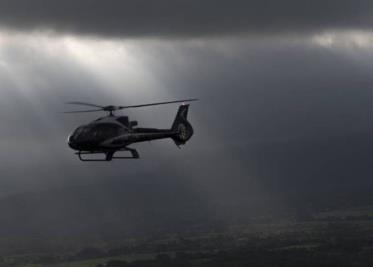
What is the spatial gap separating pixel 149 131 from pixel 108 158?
10.2 metres

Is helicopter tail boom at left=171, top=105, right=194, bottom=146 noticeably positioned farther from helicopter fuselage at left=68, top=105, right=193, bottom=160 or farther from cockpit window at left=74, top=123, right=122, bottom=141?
cockpit window at left=74, top=123, right=122, bottom=141

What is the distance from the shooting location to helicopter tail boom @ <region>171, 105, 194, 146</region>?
122m

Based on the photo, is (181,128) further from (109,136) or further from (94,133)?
(94,133)

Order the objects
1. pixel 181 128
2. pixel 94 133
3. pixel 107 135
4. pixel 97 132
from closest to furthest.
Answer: pixel 94 133
pixel 97 132
pixel 107 135
pixel 181 128

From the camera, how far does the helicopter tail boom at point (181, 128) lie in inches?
4804

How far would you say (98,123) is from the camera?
363 feet

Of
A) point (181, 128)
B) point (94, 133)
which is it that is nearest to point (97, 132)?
point (94, 133)

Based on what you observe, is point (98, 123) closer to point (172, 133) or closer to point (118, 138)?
point (118, 138)

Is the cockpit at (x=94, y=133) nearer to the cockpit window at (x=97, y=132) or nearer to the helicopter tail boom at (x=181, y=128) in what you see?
the cockpit window at (x=97, y=132)

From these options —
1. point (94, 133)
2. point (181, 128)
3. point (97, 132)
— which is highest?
point (181, 128)

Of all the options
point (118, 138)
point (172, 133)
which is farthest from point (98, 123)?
point (172, 133)

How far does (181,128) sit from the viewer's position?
123188 millimetres

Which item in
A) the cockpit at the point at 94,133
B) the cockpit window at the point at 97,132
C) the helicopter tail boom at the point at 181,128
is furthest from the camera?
the helicopter tail boom at the point at 181,128

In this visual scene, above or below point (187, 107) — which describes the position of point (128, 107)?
below
